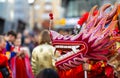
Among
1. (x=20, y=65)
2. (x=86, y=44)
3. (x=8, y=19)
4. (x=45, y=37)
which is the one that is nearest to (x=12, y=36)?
(x=20, y=65)

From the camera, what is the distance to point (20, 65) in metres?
9.45

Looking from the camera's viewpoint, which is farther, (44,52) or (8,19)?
(8,19)

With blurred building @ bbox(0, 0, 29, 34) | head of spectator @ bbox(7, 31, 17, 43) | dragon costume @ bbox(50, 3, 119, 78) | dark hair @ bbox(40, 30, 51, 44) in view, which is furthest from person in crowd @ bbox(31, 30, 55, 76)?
blurred building @ bbox(0, 0, 29, 34)

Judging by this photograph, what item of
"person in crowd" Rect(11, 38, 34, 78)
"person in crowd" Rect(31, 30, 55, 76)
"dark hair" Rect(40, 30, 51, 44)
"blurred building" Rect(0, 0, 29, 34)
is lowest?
"blurred building" Rect(0, 0, 29, 34)

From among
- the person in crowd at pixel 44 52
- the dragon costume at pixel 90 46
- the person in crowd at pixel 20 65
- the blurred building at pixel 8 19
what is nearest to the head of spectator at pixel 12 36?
the person in crowd at pixel 20 65

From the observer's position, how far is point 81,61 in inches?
241

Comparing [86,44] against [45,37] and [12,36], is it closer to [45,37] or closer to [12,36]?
[45,37]

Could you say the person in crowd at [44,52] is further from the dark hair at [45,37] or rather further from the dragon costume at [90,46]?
the dragon costume at [90,46]

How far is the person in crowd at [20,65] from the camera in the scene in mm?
9203

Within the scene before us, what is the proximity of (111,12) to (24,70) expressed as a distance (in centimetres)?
353

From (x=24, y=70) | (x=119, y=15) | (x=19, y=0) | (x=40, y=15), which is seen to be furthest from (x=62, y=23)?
(x=40, y=15)

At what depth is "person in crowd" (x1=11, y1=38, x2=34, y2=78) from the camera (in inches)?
362

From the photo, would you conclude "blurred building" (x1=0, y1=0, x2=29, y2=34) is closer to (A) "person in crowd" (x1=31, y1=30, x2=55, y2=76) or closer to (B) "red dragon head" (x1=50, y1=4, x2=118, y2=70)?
(A) "person in crowd" (x1=31, y1=30, x2=55, y2=76)

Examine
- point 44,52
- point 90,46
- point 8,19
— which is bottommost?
point 8,19
